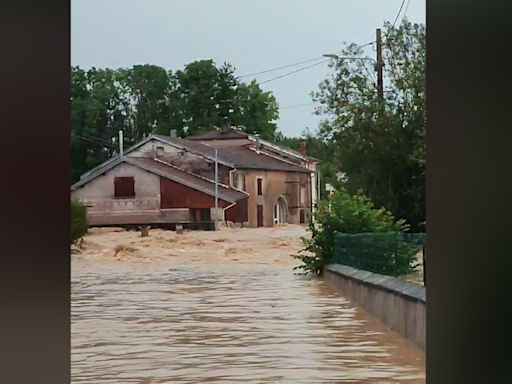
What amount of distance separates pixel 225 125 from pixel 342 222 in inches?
83.0

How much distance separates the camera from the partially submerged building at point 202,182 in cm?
1016

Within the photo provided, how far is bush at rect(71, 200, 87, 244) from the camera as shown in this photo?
1094cm

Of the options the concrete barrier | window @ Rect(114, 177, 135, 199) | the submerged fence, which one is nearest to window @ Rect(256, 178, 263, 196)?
window @ Rect(114, 177, 135, 199)

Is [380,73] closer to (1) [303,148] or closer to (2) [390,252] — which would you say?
(1) [303,148]

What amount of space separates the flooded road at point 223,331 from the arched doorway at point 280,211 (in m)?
0.72

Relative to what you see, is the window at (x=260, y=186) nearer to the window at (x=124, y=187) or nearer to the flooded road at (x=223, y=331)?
the flooded road at (x=223, y=331)

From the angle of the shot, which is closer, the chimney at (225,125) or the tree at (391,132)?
the tree at (391,132)

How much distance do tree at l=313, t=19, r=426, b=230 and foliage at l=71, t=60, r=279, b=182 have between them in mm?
1243

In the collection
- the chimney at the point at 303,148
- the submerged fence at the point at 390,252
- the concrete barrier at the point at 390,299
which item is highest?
the chimney at the point at 303,148

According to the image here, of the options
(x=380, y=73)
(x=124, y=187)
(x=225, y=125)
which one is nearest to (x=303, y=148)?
(x=225, y=125)

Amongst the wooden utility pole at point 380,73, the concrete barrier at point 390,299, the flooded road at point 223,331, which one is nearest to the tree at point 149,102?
the flooded road at point 223,331

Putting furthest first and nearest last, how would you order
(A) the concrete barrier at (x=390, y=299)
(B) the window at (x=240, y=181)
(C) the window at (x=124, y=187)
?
(C) the window at (x=124, y=187) < (B) the window at (x=240, y=181) < (A) the concrete barrier at (x=390, y=299)

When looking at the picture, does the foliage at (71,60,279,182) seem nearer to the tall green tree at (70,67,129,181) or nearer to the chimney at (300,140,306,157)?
the tall green tree at (70,67,129,181)

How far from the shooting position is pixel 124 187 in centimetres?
1087
